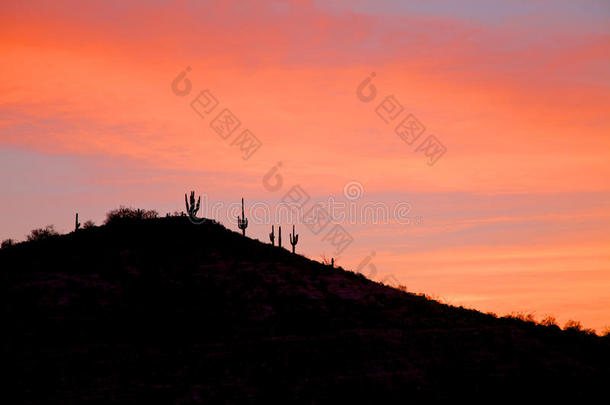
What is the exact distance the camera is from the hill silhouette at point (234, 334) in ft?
94.4

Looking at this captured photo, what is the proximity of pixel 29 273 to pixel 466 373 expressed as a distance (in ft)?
88.3

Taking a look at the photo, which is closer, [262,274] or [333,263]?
[262,274]

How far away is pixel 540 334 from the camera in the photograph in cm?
4253

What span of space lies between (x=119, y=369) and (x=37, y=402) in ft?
14.1

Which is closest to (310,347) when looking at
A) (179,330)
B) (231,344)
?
(231,344)

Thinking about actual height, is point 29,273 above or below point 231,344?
above

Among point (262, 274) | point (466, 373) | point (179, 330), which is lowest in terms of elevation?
point (466, 373)

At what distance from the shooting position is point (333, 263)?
183 ft

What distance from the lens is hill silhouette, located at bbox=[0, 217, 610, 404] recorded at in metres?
28.8

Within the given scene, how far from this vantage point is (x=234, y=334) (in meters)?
35.0

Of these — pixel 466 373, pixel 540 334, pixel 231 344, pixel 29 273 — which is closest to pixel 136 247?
pixel 29 273

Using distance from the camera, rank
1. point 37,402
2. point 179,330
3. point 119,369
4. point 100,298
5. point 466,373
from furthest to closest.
A: point 100,298 < point 179,330 < point 466,373 < point 119,369 < point 37,402

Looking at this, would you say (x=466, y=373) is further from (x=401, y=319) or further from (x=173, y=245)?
(x=173, y=245)

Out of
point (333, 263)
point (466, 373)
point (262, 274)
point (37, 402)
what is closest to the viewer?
point (37, 402)
